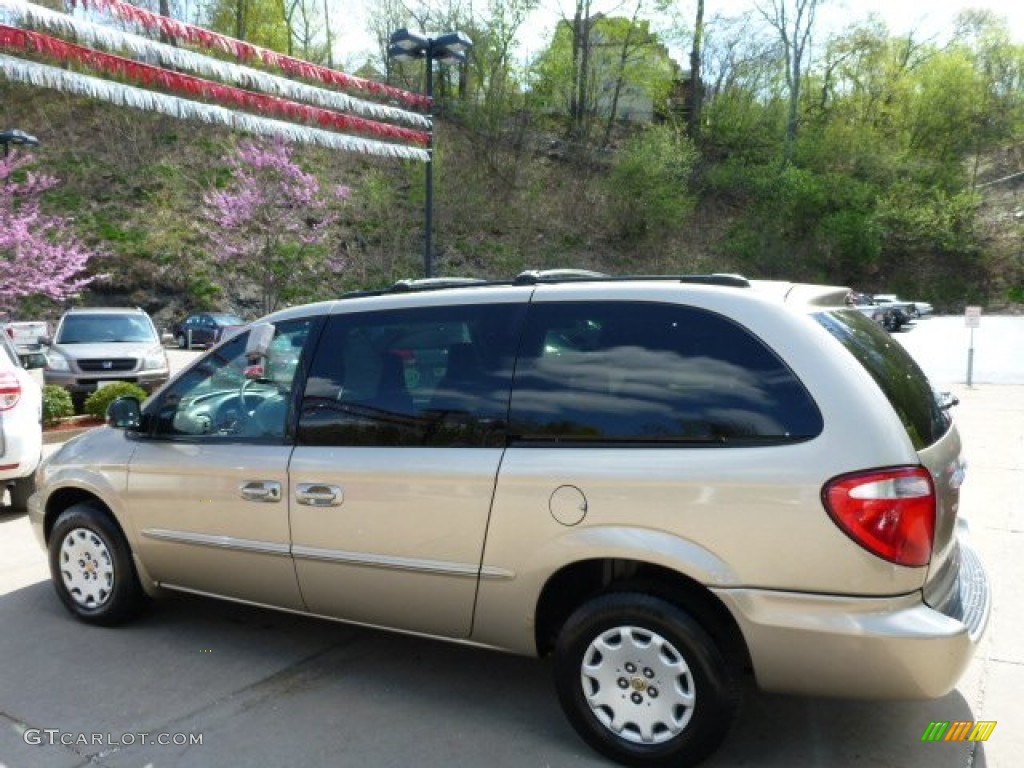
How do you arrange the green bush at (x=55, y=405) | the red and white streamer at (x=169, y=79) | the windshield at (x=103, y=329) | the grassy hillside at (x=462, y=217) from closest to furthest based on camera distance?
1. the green bush at (x=55, y=405)
2. the red and white streamer at (x=169, y=79)
3. the windshield at (x=103, y=329)
4. the grassy hillside at (x=462, y=217)

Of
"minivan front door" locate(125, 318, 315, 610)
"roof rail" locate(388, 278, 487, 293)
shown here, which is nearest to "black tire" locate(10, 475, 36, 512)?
"minivan front door" locate(125, 318, 315, 610)

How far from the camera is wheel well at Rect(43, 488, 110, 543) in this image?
4.31 metres

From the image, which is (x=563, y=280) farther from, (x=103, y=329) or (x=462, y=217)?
(x=462, y=217)

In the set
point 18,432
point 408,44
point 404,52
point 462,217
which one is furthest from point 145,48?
point 462,217

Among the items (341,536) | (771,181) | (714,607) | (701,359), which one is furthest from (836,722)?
(771,181)

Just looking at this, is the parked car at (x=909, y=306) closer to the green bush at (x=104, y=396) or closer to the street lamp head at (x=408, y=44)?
the street lamp head at (x=408, y=44)

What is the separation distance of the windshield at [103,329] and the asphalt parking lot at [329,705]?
31.1 ft

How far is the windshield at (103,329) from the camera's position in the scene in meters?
13.0

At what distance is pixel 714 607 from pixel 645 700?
408 mm

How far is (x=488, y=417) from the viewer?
3145 millimetres

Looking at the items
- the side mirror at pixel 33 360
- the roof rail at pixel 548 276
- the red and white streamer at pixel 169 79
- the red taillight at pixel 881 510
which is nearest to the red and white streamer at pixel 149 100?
the red and white streamer at pixel 169 79

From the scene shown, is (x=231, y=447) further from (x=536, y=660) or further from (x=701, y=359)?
(x=701, y=359)

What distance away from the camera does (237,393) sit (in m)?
3.90

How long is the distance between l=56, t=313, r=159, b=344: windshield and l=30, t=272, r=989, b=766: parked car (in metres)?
10.5
